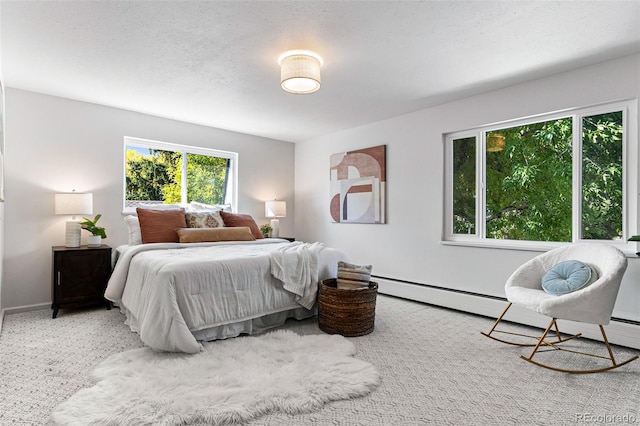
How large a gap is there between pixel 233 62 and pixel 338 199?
2.71 metres

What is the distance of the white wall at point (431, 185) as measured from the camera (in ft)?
9.46

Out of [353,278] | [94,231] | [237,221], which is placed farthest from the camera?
[237,221]

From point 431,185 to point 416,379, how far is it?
2517 millimetres

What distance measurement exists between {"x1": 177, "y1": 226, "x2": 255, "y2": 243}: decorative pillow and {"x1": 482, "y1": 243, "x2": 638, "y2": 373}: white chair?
8.82 feet

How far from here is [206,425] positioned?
164 cm

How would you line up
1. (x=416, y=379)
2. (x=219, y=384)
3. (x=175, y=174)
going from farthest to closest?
(x=175, y=174) → (x=416, y=379) → (x=219, y=384)

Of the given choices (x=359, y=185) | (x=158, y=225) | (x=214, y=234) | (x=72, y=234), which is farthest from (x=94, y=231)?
(x=359, y=185)

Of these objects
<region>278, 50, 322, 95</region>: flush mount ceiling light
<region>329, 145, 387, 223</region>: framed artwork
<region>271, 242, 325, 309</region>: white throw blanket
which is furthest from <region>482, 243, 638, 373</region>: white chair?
<region>278, 50, 322, 95</region>: flush mount ceiling light

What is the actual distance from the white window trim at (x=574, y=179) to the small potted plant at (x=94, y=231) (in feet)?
12.4

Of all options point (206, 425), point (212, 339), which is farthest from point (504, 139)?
point (206, 425)

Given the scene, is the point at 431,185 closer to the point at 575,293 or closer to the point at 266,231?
the point at 575,293

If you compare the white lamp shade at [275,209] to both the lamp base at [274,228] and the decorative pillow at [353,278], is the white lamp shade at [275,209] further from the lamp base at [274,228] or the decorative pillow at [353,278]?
the decorative pillow at [353,278]

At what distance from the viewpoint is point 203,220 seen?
13.3ft

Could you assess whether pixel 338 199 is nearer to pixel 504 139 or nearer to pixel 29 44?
pixel 504 139
